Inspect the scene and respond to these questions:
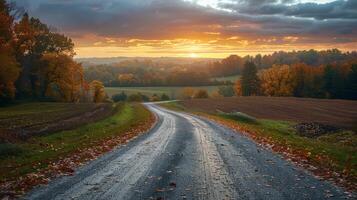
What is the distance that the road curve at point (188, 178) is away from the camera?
10328mm

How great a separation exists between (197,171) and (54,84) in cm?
6919

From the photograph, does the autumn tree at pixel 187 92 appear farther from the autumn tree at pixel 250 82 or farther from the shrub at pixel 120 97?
the autumn tree at pixel 250 82

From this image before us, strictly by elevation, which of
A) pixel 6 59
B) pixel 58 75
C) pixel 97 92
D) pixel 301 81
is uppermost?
pixel 6 59

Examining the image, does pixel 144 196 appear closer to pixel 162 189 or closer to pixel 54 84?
pixel 162 189

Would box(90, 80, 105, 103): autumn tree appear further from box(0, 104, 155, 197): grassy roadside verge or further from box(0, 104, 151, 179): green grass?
box(0, 104, 155, 197): grassy roadside verge

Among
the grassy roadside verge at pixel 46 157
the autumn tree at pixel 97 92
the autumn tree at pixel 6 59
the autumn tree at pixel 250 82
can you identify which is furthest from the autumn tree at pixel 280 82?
the grassy roadside verge at pixel 46 157

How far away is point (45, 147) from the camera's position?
19891mm

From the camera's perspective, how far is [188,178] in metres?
12.2

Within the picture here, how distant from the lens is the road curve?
33.9 feet

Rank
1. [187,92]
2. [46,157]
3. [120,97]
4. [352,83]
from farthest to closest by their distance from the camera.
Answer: [187,92] → [120,97] → [352,83] → [46,157]

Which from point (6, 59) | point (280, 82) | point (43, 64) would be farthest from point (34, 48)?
point (280, 82)

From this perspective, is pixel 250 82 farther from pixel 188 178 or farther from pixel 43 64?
pixel 188 178

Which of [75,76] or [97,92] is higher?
[75,76]

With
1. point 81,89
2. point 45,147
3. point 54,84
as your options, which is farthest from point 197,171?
point 81,89
